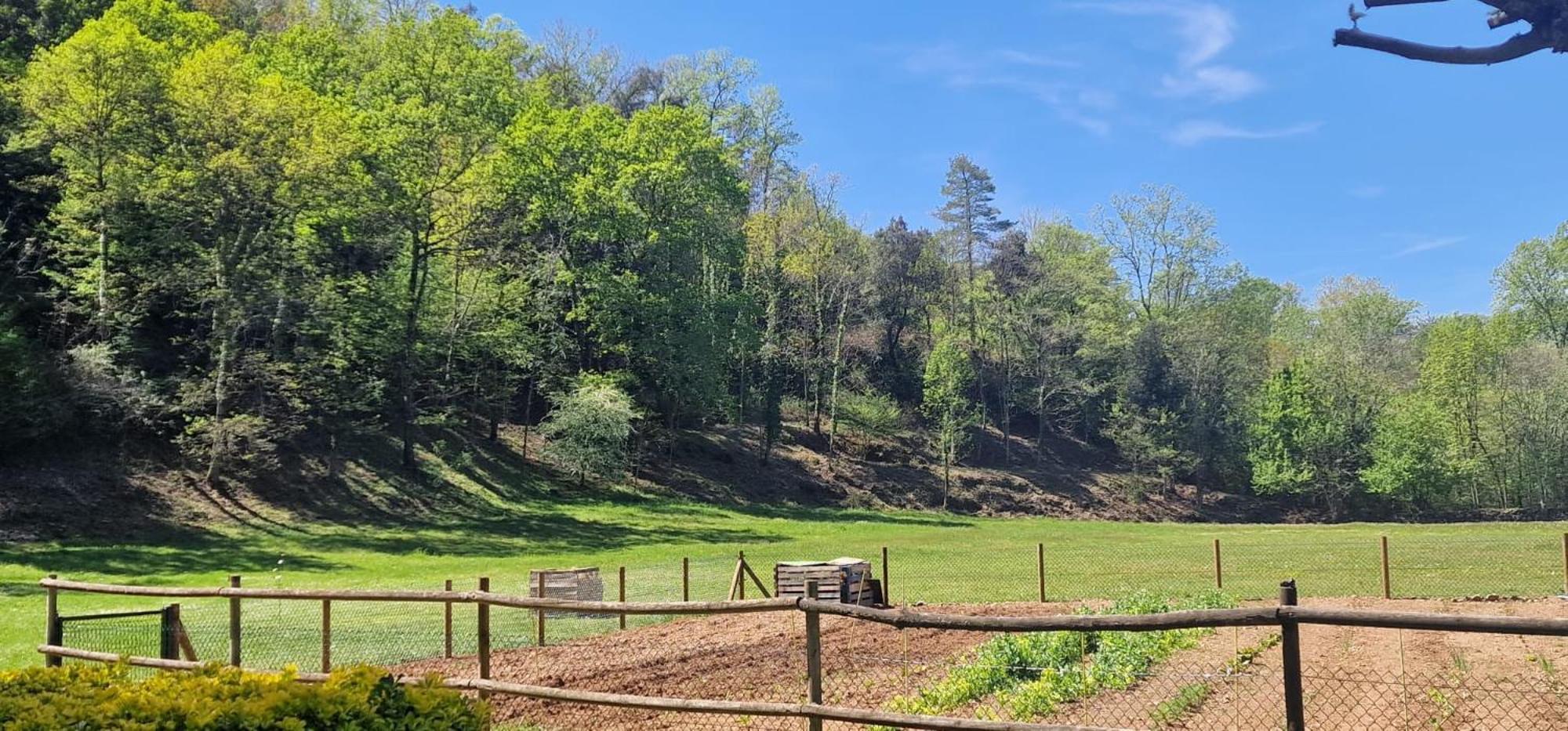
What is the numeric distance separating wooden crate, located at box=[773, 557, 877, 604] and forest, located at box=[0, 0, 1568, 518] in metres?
25.3

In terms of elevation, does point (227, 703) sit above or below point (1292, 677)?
above

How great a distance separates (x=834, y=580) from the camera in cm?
1606

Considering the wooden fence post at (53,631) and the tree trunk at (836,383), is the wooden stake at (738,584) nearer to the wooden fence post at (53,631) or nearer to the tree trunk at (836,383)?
the wooden fence post at (53,631)

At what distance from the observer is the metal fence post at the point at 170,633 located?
10.2 meters

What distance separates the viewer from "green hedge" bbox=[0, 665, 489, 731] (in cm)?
497

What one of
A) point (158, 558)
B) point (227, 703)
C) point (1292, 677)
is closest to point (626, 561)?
point (158, 558)

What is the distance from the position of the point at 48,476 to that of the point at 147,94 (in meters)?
12.9

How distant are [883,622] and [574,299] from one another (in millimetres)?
48629

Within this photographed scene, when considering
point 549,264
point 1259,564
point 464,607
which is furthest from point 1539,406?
point 464,607

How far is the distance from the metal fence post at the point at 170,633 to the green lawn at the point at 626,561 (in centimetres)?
107

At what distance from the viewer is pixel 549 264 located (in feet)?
170

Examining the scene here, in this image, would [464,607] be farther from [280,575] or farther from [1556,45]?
[1556,45]

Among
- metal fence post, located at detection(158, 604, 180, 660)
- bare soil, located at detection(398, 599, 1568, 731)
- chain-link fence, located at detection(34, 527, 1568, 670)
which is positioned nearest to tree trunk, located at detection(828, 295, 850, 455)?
chain-link fence, located at detection(34, 527, 1568, 670)

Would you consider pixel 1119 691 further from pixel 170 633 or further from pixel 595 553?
pixel 595 553
